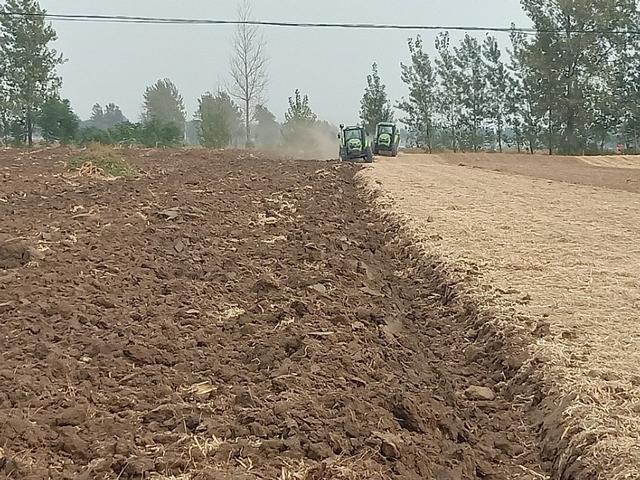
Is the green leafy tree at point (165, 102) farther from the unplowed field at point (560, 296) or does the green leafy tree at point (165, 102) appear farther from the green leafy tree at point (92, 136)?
the unplowed field at point (560, 296)

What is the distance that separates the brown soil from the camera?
23609 millimetres

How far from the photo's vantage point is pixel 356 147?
2839cm

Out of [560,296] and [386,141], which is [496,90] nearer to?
[386,141]

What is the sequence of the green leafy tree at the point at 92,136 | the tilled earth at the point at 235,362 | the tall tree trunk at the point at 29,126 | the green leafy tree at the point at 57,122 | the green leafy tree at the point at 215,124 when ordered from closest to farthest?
the tilled earth at the point at 235,362
the green leafy tree at the point at 92,136
the green leafy tree at the point at 57,122
the tall tree trunk at the point at 29,126
the green leafy tree at the point at 215,124

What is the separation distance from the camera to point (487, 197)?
51.8ft

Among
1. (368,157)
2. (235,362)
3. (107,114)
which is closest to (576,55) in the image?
(368,157)

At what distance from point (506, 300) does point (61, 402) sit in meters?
4.27

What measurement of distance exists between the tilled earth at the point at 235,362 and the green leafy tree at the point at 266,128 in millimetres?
50542

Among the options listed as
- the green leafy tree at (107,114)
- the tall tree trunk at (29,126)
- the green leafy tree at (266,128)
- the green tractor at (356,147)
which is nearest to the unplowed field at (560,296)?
the green tractor at (356,147)

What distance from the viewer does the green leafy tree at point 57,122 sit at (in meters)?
42.5

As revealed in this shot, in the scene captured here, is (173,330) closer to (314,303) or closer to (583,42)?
(314,303)

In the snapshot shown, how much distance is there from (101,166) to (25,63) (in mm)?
27863

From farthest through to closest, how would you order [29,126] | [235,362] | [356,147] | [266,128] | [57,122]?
[266,128] → [29,126] → [57,122] → [356,147] → [235,362]

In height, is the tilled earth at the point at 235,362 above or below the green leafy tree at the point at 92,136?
below
